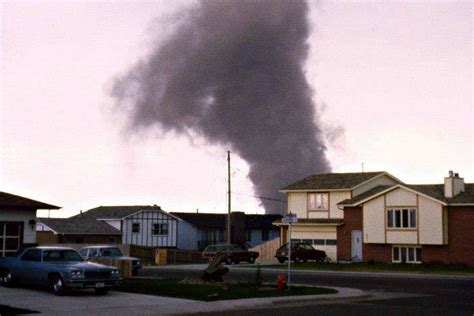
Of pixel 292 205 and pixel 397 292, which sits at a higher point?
pixel 292 205

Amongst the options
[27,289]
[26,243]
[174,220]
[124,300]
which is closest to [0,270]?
[27,289]

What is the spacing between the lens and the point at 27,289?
22781mm

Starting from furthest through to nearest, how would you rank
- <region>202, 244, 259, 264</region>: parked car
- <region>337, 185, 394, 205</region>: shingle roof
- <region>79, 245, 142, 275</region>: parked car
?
<region>202, 244, 259, 264</region>: parked car
<region>337, 185, 394, 205</region>: shingle roof
<region>79, 245, 142, 275</region>: parked car

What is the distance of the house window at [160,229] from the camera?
223 ft

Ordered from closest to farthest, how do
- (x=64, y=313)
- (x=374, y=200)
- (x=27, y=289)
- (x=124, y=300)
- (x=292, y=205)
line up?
(x=64, y=313), (x=124, y=300), (x=27, y=289), (x=374, y=200), (x=292, y=205)

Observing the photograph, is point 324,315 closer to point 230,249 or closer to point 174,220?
point 230,249

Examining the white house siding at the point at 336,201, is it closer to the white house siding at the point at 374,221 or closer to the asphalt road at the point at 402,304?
the white house siding at the point at 374,221

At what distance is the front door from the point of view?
49.6m

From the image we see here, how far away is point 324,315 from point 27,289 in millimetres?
11013

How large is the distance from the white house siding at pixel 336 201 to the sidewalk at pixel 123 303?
100 feet

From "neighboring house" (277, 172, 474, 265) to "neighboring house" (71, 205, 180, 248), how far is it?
57.4ft

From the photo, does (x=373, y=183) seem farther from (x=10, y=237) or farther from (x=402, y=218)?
Answer: (x=10, y=237)

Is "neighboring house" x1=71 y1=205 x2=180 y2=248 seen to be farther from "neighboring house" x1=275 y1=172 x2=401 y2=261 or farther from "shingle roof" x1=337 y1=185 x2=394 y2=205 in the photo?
"shingle roof" x1=337 y1=185 x2=394 y2=205

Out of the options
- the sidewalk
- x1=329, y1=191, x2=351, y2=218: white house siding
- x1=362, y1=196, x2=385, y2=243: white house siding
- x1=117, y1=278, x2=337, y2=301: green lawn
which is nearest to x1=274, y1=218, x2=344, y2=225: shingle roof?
x1=329, y1=191, x2=351, y2=218: white house siding
